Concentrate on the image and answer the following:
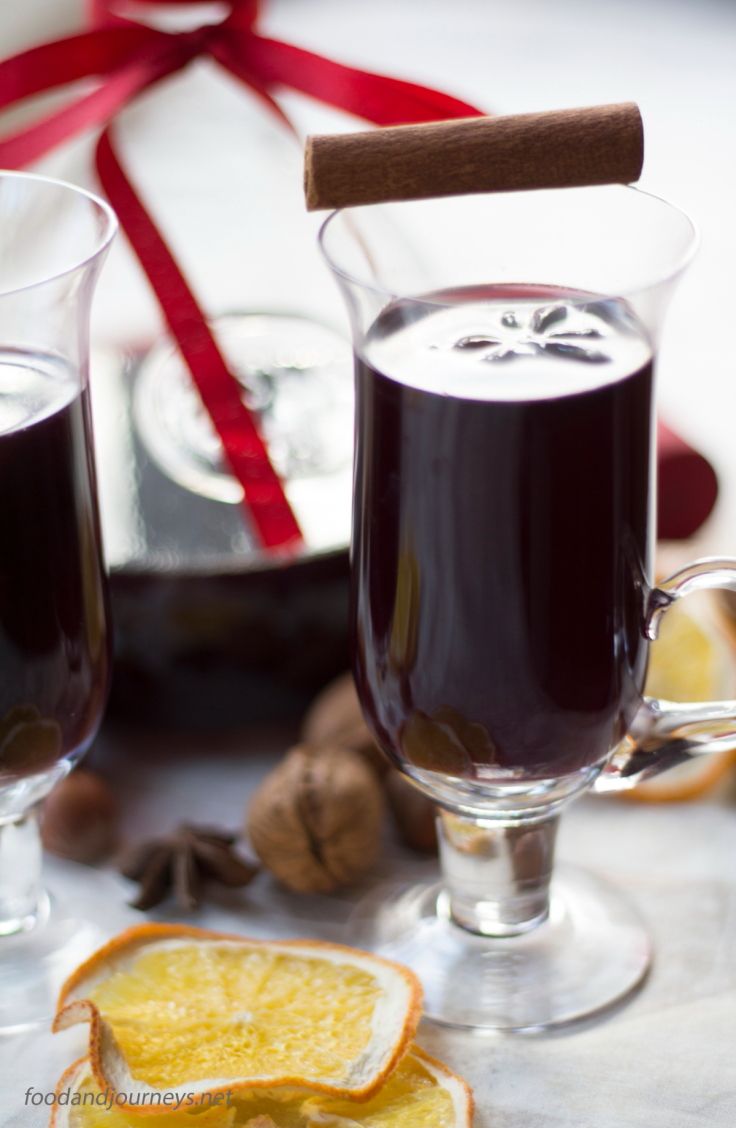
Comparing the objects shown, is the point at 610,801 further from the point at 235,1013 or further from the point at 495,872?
the point at 235,1013

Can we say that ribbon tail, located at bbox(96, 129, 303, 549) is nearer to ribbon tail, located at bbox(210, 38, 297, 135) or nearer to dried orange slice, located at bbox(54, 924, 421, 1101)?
ribbon tail, located at bbox(210, 38, 297, 135)

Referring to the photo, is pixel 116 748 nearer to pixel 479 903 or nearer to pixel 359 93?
pixel 479 903

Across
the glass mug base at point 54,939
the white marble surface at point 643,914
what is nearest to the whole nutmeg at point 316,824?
the white marble surface at point 643,914

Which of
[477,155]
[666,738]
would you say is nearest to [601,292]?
[477,155]

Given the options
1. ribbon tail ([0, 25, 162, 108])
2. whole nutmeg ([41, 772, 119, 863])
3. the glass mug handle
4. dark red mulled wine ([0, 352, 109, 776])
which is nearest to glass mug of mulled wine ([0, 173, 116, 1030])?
dark red mulled wine ([0, 352, 109, 776])

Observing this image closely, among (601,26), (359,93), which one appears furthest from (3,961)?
(601,26)

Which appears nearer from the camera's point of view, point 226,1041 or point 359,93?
point 226,1041
